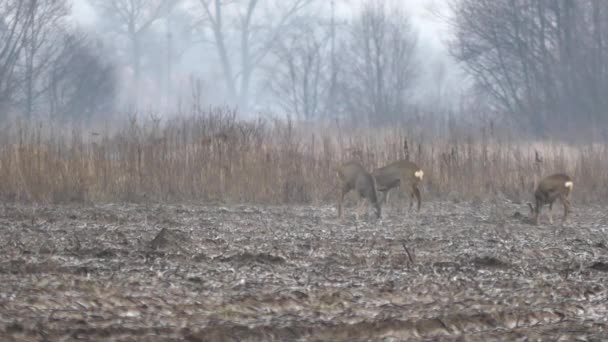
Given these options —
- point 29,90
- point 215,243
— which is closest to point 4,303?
point 215,243

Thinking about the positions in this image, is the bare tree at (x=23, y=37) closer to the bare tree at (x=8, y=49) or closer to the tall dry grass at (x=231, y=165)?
the bare tree at (x=8, y=49)

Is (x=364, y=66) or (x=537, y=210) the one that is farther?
(x=364, y=66)

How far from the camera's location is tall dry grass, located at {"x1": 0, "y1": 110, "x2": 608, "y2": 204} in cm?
1316

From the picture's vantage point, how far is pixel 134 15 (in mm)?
93812

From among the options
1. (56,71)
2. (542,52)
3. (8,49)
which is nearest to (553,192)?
(542,52)

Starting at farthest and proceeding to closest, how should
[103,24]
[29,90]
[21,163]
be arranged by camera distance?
1. [103,24]
2. [29,90]
3. [21,163]

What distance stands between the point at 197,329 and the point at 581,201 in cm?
1089

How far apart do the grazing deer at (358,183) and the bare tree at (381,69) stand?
38401 mm

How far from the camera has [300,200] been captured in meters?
14.1

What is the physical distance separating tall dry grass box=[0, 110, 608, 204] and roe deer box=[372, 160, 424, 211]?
1134 millimetres

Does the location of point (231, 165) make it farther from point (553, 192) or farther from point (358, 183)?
point (553, 192)

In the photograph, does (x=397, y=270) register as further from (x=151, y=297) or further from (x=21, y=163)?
(x=21, y=163)

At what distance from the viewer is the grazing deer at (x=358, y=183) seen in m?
12.2

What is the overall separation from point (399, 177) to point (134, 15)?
8283cm
